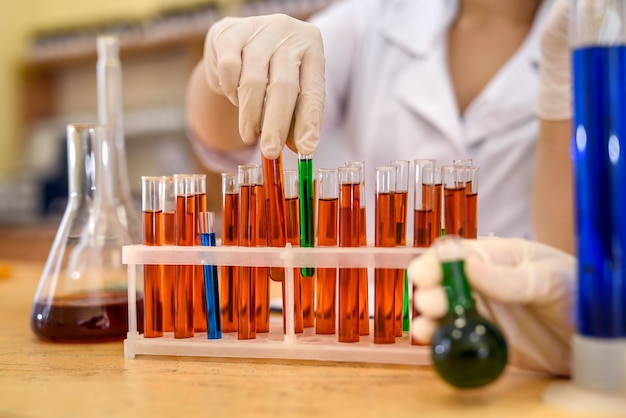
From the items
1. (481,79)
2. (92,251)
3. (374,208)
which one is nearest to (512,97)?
(481,79)

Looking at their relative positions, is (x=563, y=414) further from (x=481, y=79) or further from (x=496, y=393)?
(x=481, y=79)

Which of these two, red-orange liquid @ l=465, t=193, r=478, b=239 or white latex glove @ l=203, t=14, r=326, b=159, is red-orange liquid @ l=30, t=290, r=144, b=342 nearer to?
white latex glove @ l=203, t=14, r=326, b=159

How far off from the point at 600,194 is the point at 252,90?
39cm

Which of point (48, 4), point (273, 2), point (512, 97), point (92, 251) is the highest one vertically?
point (48, 4)

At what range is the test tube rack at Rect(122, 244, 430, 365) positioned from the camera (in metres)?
0.69

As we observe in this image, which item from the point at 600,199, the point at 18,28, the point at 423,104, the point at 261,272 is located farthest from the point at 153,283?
the point at 18,28

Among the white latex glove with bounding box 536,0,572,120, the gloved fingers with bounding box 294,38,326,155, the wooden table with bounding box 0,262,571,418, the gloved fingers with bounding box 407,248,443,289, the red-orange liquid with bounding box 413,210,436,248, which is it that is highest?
the white latex glove with bounding box 536,0,572,120

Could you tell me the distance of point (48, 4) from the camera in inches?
172

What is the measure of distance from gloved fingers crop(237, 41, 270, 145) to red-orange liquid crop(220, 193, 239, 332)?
84mm

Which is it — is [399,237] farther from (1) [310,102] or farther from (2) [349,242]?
(1) [310,102]

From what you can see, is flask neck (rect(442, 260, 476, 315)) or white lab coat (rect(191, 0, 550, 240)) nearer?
flask neck (rect(442, 260, 476, 315))

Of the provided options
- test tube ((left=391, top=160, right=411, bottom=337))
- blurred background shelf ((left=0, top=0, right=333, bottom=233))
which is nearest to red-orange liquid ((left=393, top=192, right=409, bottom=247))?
test tube ((left=391, top=160, right=411, bottom=337))

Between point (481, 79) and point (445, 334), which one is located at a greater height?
point (481, 79)

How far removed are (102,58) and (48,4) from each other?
3.76 metres
